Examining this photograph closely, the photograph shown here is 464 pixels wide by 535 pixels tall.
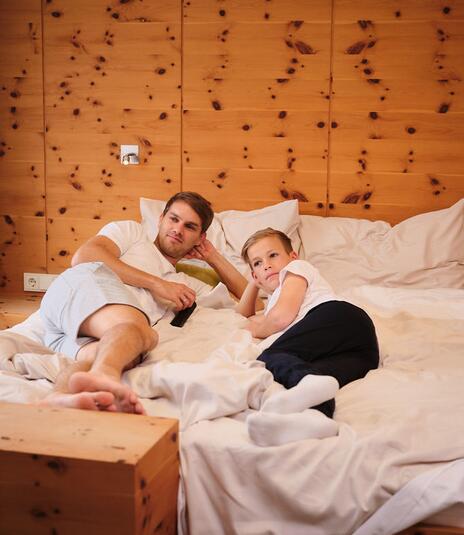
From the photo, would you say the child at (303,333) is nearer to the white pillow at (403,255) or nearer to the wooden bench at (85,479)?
the wooden bench at (85,479)

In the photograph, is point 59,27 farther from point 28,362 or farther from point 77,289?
point 28,362

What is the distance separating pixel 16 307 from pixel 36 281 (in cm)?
37

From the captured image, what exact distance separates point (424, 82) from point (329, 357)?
2120mm

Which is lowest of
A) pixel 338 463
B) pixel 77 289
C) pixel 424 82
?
pixel 338 463

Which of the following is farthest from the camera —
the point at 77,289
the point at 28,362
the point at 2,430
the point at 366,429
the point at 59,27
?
the point at 59,27

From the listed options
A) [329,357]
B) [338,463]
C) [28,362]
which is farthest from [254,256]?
[338,463]

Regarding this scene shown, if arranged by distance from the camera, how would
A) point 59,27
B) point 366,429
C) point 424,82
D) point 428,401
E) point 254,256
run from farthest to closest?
point 59,27, point 424,82, point 254,256, point 428,401, point 366,429

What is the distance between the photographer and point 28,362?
5.87 ft

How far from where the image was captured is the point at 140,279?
246cm

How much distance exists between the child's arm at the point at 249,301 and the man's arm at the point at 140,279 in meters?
0.20

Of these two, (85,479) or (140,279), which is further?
(140,279)

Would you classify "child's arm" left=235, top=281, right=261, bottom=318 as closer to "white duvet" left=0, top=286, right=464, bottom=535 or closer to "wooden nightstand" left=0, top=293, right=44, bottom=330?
"white duvet" left=0, top=286, right=464, bottom=535

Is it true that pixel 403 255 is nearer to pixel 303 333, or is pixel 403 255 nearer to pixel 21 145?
pixel 303 333

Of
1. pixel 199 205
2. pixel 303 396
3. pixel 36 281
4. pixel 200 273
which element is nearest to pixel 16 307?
pixel 36 281
